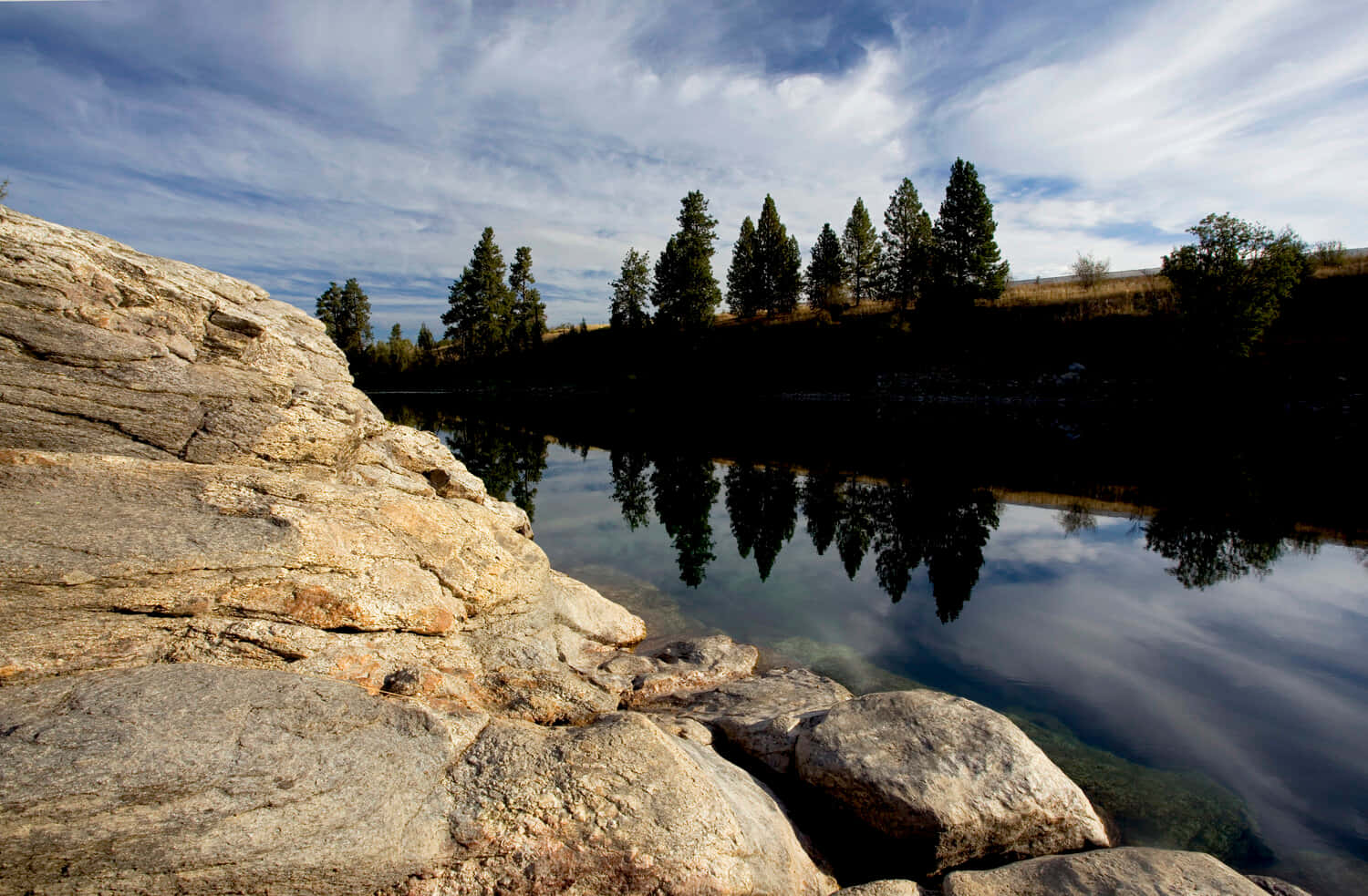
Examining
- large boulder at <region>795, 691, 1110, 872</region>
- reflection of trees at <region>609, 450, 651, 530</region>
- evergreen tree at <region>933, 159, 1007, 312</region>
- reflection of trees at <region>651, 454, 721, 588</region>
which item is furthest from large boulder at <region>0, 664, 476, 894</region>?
evergreen tree at <region>933, 159, 1007, 312</region>

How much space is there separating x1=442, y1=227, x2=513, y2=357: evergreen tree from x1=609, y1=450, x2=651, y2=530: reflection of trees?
62.8 meters

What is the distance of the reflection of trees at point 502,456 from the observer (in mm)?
25250

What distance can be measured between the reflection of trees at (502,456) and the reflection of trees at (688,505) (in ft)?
16.0

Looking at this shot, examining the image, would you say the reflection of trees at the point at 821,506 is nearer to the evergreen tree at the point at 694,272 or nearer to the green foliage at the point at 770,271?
the evergreen tree at the point at 694,272

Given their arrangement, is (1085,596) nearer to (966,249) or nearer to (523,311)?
(966,249)

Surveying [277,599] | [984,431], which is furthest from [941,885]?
[984,431]

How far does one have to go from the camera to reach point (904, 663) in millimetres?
11211

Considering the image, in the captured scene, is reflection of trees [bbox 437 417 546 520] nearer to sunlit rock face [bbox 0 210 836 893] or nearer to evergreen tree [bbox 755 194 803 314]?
sunlit rock face [bbox 0 210 836 893]

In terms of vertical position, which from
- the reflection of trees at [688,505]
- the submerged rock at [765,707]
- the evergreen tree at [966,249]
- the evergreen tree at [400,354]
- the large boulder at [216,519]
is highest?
the evergreen tree at [966,249]

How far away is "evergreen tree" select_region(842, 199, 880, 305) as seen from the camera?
8800 centimetres

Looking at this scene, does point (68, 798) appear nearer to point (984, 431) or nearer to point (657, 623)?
point (657, 623)

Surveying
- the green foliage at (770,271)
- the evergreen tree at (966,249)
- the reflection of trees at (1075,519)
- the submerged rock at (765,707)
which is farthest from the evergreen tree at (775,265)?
the submerged rock at (765,707)

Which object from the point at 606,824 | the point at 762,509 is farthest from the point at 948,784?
the point at 762,509

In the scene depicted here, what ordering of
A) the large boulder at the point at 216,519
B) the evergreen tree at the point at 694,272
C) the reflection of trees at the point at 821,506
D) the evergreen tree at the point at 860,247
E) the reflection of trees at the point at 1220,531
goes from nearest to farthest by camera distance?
the large boulder at the point at 216,519 < the reflection of trees at the point at 1220,531 < the reflection of trees at the point at 821,506 < the evergreen tree at the point at 694,272 < the evergreen tree at the point at 860,247
